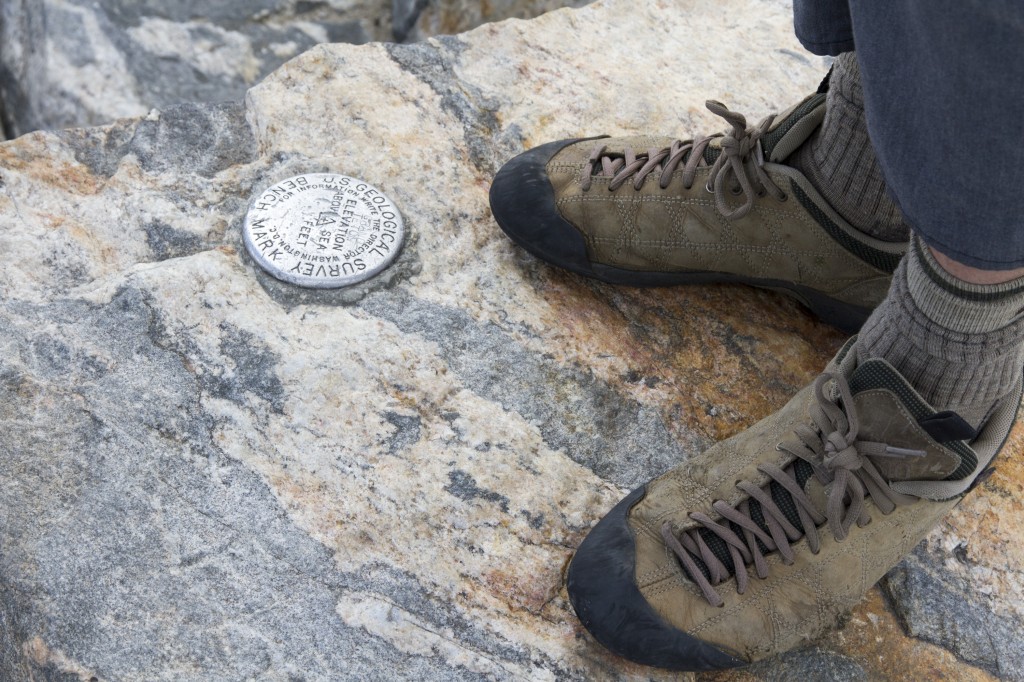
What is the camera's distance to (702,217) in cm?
→ 187

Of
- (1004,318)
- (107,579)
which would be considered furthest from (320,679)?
(1004,318)

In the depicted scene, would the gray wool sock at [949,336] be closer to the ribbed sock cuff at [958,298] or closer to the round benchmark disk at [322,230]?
the ribbed sock cuff at [958,298]

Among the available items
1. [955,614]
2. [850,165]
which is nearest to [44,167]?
[850,165]

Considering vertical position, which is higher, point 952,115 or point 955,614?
point 952,115

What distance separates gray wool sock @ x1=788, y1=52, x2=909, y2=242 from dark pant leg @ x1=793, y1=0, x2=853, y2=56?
76 millimetres

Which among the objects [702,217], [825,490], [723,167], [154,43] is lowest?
[154,43]

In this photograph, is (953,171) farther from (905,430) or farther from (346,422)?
(346,422)

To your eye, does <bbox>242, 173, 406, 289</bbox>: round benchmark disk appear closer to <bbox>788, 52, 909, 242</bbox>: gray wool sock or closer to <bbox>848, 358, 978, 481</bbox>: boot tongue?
<bbox>788, 52, 909, 242</bbox>: gray wool sock

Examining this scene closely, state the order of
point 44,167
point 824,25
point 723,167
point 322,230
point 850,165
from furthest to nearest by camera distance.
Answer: point 44,167 < point 322,230 < point 723,167 < point 850,165 < point 824,25

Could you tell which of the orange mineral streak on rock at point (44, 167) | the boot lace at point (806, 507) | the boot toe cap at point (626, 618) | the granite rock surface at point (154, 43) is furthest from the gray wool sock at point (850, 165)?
the granite rock surface at point (154, 43)

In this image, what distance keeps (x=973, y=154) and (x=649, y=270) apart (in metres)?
0.90

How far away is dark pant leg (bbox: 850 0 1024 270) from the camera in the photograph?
1.03 m

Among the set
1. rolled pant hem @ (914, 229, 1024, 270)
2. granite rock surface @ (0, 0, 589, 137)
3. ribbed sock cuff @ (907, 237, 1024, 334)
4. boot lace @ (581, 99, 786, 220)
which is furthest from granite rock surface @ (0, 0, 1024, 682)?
granite rock surface @ (0, 0, 589, 137)

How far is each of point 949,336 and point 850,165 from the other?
47cm
